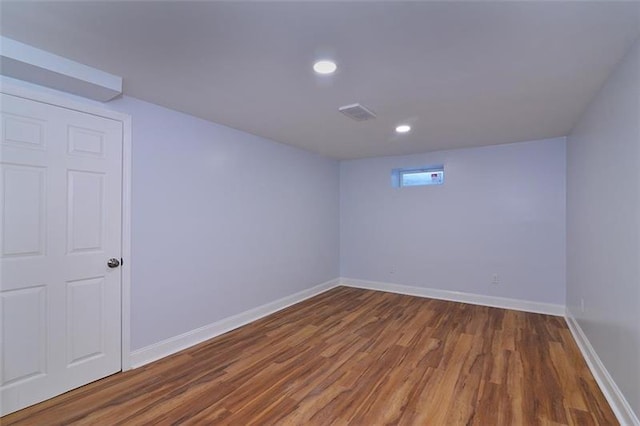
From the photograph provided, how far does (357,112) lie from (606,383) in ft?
9.57

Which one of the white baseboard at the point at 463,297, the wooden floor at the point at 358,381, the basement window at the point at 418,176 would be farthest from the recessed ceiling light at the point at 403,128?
the white baseboard at the point at 463,297

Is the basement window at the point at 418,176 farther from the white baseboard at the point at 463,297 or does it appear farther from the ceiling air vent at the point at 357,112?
the ceiling air vent at the point at 357,112

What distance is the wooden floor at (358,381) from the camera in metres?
2.01

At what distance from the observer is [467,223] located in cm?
458

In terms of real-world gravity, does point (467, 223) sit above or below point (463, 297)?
above

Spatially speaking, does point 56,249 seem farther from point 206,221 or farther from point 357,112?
point 357,112

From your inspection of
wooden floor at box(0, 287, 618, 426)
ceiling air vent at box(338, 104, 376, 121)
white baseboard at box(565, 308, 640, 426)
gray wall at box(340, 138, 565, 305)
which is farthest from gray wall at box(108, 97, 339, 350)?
white baseboard at box(565, 308, 640, 426)

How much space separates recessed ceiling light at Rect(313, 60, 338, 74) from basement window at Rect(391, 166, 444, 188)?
10.9ft

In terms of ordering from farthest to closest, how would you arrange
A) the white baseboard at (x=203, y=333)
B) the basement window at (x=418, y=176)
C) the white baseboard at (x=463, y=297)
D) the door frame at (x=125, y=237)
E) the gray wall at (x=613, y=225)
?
1. the basement window at (x=418, y=176)
2. the white baseboard at (x=463, y=297)
3. the white baseboard at (x=203, y=333)
4. the door frame at (x=125, y=237)
5. the gray wall at (x=613, y=225)

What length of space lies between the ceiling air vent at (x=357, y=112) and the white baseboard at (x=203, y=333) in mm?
2602

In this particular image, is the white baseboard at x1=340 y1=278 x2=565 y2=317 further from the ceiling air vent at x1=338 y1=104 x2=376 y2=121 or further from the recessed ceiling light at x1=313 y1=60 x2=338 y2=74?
the recessed ceiling light at x1=313 y1=60 x2=338 y2=74

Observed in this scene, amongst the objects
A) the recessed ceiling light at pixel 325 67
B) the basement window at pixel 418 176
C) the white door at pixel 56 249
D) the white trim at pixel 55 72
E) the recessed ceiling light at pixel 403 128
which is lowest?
the white door at pixel 56 249

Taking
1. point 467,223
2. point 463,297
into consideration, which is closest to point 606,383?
point 463,297

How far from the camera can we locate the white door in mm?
2023
